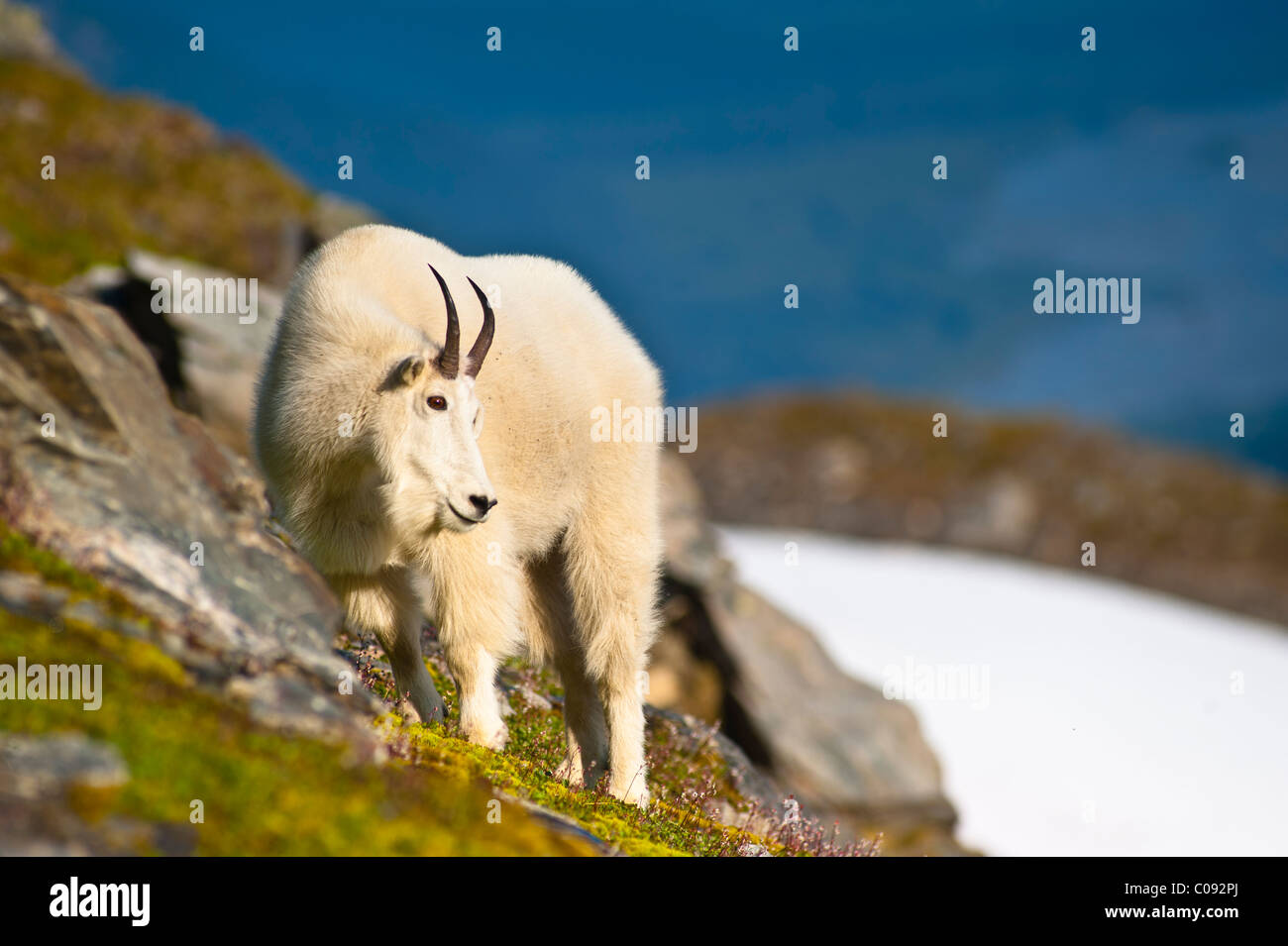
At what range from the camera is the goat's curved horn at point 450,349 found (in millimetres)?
5863

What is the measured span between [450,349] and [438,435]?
47cm

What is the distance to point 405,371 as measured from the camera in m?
5.91

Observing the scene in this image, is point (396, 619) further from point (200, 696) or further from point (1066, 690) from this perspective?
point (1066, 690)

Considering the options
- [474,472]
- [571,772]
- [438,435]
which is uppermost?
[438,435]

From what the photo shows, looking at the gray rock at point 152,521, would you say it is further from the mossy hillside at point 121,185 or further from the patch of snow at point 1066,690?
the mossy hillside at point 121,185

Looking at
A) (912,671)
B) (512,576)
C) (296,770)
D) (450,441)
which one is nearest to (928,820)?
(912,671)

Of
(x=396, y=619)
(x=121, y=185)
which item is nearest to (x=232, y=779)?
(x=396, y=619)

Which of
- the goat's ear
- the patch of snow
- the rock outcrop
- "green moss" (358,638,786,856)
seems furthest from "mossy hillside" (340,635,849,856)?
the patch of snow

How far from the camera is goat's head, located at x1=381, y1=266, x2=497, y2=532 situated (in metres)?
5.91

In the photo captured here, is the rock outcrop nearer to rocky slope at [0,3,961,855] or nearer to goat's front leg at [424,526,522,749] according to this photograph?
rocky slope at [0,3,961,855]

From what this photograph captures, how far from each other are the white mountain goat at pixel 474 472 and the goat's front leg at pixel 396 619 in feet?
0.03

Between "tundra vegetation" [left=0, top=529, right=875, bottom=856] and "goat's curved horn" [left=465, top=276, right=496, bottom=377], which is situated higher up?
"goat's curved horn" [left=465, top=276, right=496, bottom=377]

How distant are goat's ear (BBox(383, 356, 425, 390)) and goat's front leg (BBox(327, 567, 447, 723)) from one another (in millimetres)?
1287

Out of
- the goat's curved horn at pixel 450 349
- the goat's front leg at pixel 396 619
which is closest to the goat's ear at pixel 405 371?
the goat's curved horn at pixel 450 349
